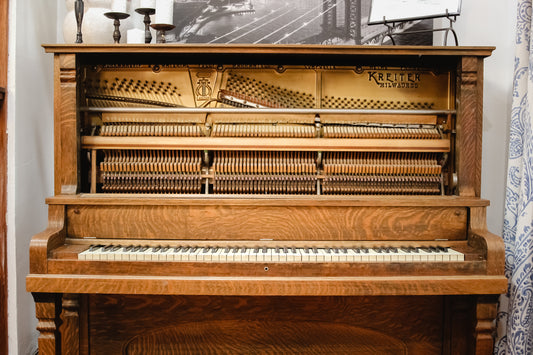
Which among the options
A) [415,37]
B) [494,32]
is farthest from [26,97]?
[494,32]

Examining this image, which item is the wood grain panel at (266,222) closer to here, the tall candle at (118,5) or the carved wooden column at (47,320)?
the carved wooden column at (47,320)

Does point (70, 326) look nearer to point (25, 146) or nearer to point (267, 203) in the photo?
point (25, 146)

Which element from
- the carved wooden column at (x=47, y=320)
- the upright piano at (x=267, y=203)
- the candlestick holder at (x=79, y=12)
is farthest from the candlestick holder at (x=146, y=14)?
the carved wooden column at (x=47, y=320)


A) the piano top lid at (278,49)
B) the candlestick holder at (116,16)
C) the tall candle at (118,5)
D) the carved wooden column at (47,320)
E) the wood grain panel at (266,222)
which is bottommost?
the carved wooden column at (47,320)

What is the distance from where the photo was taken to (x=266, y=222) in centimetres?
221

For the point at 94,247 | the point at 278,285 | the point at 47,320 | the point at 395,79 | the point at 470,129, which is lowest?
the point at 47,320

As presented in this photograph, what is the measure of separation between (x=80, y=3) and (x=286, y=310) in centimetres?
206

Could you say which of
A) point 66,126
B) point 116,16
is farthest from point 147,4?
point 66,126

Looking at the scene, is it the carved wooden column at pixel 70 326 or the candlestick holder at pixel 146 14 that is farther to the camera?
the candlestick holder at pixel 146 14

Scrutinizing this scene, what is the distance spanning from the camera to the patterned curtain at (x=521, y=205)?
227 centimetres

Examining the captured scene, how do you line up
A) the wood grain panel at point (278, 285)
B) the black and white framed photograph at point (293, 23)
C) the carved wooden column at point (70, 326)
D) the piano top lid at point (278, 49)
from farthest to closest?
the black and white framed photograph at point (293, 23), the carved wooden column at point (70, 326), the piano top lid at point (278, 49), the wood grain panel at point (278, 285)

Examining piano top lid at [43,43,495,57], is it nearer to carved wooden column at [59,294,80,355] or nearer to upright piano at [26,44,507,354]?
upright piano at [26,44,507,354]

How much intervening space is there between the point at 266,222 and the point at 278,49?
2.97 ft

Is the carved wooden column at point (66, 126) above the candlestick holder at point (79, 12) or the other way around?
the other way around
